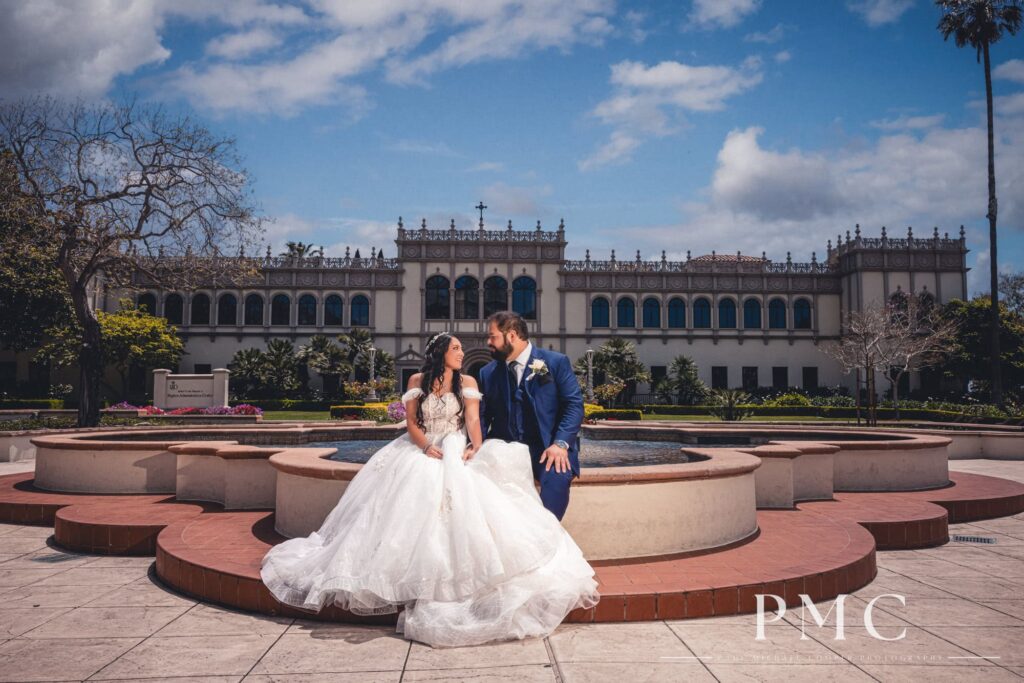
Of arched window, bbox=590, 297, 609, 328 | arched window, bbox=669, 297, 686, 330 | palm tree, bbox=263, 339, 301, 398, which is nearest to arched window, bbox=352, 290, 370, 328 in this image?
palm tree, bbox=263, 339, 301, 398

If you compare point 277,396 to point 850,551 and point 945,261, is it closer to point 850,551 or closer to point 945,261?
point 850,551

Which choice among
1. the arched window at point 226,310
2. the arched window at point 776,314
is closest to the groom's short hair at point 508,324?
the arched window at point 226,310

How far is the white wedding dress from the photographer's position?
4152 millimetres

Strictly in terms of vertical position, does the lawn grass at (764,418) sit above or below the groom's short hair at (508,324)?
below

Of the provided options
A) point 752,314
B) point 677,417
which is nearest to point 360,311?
point 677,417

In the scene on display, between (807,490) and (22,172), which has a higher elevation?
(22,172)

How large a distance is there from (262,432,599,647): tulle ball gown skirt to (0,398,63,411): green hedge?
3475cm

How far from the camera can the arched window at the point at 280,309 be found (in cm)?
4275

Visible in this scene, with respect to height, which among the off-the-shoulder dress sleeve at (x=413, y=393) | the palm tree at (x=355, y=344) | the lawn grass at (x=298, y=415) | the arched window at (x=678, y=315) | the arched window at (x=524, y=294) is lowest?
the lawn grass at (x=298, y=415)

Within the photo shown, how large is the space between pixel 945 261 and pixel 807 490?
41.2 metres

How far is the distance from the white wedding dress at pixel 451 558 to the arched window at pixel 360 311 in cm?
3883

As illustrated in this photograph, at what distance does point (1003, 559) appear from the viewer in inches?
258

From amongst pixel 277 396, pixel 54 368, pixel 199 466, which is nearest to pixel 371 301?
pixel 277 396

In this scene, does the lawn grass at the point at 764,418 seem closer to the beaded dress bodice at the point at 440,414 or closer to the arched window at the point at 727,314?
the arched window at the point at 727,314
